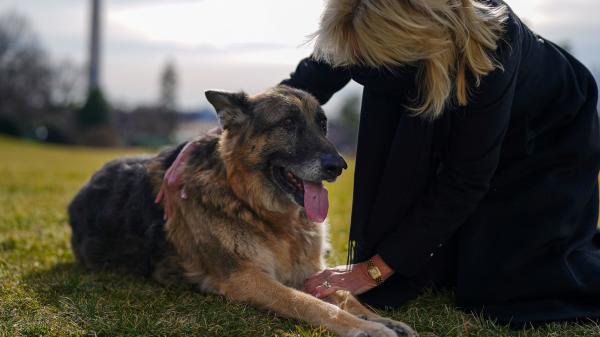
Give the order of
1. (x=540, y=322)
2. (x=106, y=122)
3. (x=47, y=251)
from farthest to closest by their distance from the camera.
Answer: (x=106, y=122) < (x=47, y=251) < (x=540, y=322)

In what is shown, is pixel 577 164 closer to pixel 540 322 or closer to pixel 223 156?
pixel 540 322

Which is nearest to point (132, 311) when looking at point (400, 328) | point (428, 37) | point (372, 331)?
point (372, 331)

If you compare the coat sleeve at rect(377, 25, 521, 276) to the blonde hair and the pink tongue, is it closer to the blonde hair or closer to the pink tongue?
the blonde hair

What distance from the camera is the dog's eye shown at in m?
4.39

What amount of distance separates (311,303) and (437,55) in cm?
164

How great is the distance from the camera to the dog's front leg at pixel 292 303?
3.35 meters

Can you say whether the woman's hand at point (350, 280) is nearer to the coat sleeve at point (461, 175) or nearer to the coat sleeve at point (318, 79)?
the coat sleeve at point (461, 175)

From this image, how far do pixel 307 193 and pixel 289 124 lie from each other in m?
0.54

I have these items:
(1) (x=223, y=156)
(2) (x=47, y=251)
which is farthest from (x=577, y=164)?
(2) (x=47, y=251)

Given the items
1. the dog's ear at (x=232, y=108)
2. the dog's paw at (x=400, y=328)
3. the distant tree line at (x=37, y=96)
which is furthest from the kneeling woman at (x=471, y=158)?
the distant tree line at (x=37, y=96)

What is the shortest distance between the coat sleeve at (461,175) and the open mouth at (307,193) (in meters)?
0.48

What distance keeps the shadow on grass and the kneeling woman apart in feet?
2.15

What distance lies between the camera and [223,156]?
4.43 m

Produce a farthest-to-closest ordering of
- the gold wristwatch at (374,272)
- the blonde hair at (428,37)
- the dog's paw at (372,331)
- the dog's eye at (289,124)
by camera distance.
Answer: the dog's eye at (289,124), the gold wristwatch at (374,272), the blonde hair at (428,37), the dog's paw at (372,331)
